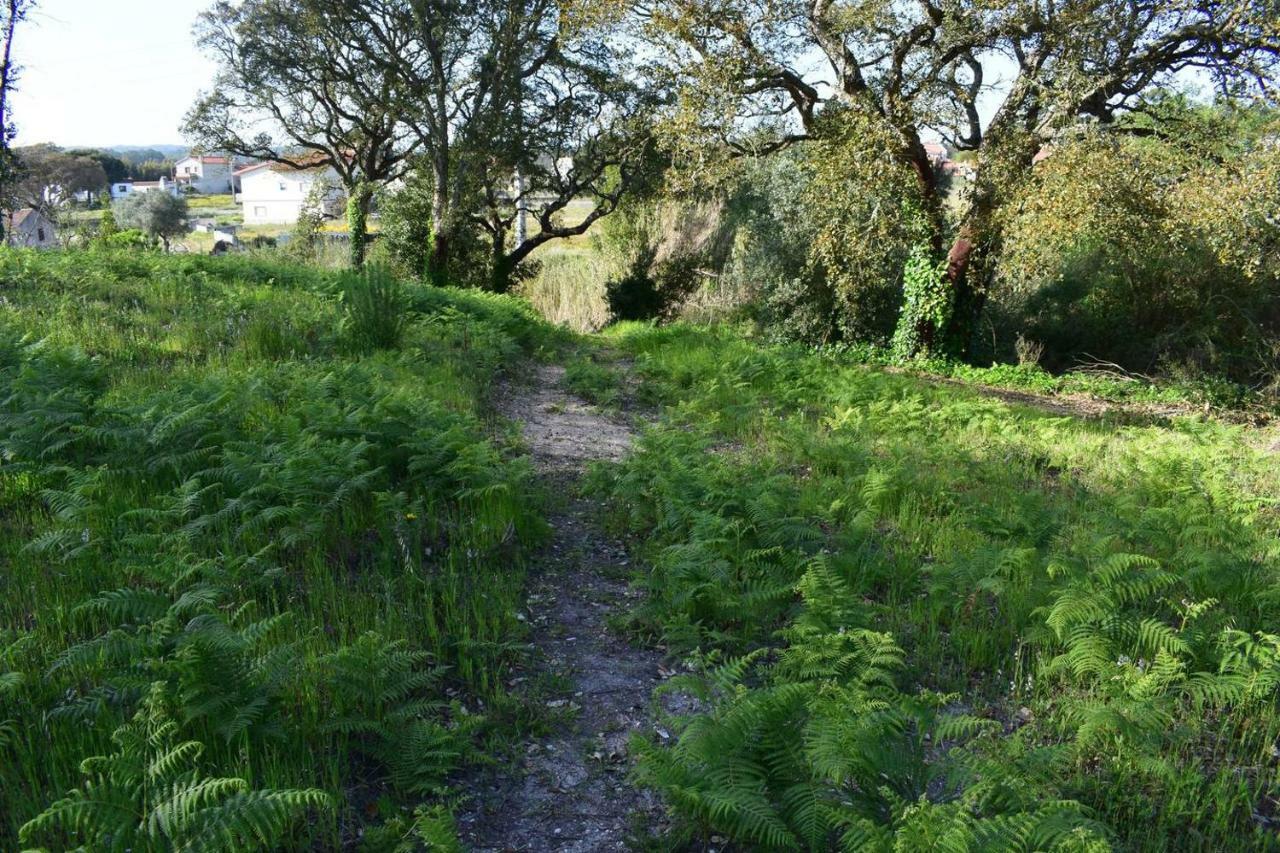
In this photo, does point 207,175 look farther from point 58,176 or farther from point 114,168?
point 58,176

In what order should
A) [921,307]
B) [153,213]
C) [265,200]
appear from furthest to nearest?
[265,200]
[153,213]
[921,307]

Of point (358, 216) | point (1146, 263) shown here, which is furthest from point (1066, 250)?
point (358, 216)

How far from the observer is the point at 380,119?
28484 millimetres

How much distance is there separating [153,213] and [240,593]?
6260cm

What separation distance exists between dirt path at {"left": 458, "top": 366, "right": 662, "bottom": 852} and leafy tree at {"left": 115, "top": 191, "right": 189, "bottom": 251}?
5957 cm

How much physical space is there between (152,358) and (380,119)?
23112 millimetres

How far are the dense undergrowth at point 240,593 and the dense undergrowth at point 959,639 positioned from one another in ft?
3.22

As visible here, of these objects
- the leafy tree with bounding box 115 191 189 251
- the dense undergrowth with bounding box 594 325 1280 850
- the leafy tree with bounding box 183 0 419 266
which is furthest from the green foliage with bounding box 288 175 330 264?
Answer: the dense undergrowth with bounding box 594 325 1280 850

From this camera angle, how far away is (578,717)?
3.84m

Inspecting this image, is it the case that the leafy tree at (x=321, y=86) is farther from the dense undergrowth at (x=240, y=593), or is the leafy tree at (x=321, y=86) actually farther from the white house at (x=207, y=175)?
the white house at (x=207, y=175)

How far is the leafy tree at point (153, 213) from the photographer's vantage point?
56.2 m

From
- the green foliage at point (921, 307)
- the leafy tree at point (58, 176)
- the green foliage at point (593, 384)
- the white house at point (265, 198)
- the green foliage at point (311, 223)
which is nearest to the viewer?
the green foliage at point (593, 384)

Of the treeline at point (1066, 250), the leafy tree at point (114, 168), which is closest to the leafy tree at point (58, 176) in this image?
the leafy tree at point (114, 168)

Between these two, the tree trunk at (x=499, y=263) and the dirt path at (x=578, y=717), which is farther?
the tree trunk at (x=499, y=263)
